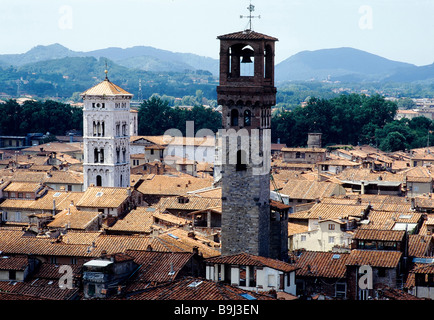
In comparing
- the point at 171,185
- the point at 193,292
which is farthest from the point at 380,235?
the point at 171,185

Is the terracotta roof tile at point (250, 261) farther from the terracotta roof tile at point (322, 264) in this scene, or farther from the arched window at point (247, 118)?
the arched window at point (247, 118)

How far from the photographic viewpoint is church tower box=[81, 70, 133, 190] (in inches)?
2677

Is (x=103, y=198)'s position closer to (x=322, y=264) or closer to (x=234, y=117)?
(x=234, y=117)

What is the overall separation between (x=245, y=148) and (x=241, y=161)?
0.47 m

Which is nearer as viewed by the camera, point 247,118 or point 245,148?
point 245,148

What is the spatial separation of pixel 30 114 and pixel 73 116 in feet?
15.6

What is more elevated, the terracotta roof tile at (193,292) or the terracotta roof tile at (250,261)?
the terracotta roof tile at (193,292)

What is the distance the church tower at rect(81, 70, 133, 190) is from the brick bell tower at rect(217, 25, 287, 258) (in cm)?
3182

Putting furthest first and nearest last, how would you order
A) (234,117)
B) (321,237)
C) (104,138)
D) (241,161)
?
(104,138) → (321,237) → (234,117) → (241,161)

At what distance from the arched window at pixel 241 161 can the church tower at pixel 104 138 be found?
107 ft

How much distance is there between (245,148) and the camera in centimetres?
3597

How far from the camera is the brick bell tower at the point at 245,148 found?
35.4 metres

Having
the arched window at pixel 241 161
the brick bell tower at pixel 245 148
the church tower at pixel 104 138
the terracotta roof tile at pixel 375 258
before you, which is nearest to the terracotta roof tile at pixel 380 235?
the terracotta roof tile at pixel 375 258

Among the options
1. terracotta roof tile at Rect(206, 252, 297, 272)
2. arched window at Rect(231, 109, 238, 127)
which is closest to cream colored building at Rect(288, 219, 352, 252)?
arched window at Rect(231, 109, 238, 127)
